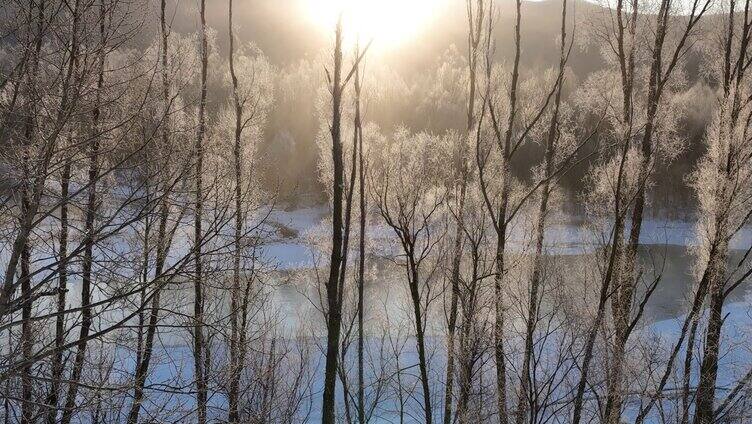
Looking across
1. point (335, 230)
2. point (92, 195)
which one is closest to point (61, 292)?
point (92, 195)

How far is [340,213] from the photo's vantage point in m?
3.87

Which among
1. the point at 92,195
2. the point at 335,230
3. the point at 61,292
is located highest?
the point at 92,195

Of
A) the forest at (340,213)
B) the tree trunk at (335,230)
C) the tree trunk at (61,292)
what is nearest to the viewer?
the tree trunk at (335,230)

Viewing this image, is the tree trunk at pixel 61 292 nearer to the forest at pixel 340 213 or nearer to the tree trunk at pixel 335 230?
the forest at pixel 340 213

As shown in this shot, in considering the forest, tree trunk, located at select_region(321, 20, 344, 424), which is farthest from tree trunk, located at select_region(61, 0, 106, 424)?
tree trunk, located at select_region(321, 20, 344, 424)

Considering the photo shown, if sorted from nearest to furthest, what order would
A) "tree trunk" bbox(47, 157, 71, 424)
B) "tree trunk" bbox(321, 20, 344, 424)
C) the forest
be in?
1. "tree trunk" bbox(321, 20, 344, 424)
2. "tree trunk" bbox(47, 157, 71, 424)
3. the forest

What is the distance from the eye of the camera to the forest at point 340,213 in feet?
13.8

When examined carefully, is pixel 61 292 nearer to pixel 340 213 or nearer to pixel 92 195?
pixel 92 195

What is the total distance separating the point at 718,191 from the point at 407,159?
5.26 meters

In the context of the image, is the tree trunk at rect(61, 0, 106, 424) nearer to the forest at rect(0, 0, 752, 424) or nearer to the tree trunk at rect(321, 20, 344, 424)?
the forest at rect(0, 0, 752, 424)

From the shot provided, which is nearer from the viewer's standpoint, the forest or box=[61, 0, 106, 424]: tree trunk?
box=[61, 0, 106, 424]: tree trunk

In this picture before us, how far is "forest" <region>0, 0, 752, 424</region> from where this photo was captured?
4219 millimetres

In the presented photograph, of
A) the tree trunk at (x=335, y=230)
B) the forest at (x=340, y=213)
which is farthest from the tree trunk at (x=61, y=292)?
the tree trunk at (x=335, y=230)

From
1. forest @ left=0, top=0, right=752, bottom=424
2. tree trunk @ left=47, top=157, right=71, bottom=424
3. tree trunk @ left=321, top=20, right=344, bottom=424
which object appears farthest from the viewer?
forest @ left=0, top=0, right=752, bottom=424
